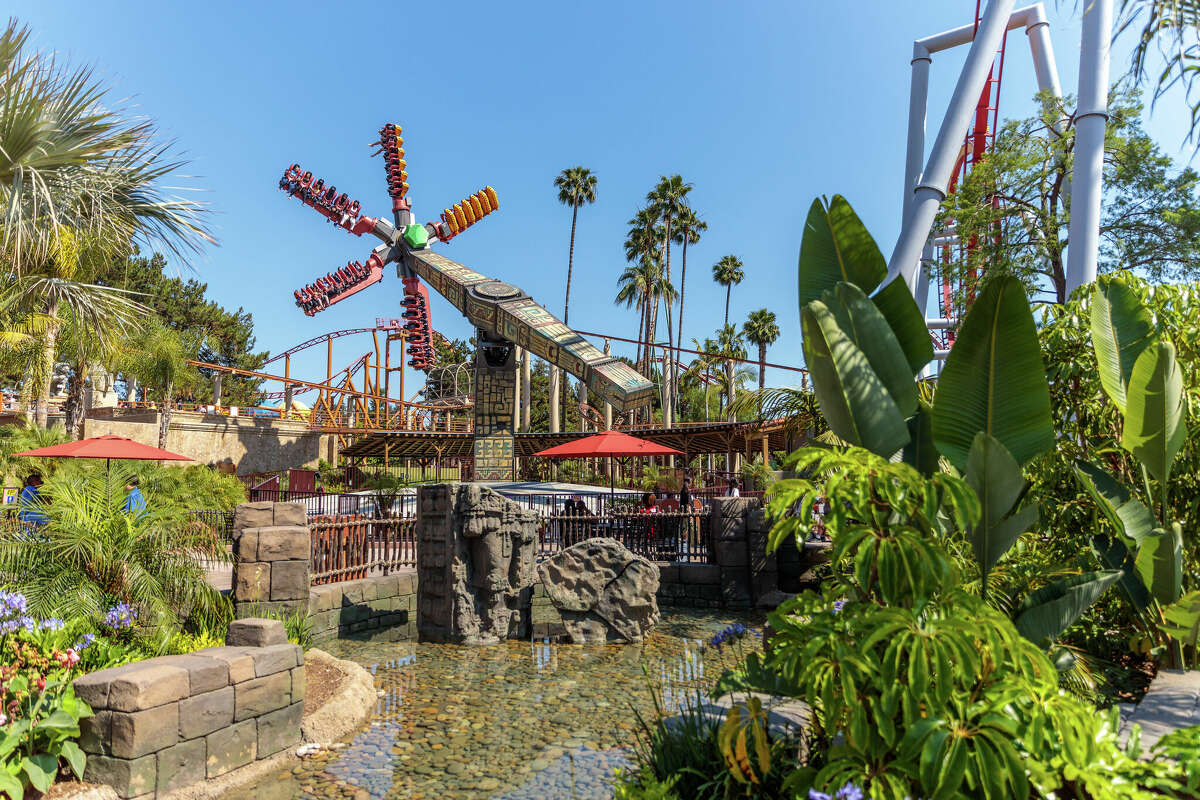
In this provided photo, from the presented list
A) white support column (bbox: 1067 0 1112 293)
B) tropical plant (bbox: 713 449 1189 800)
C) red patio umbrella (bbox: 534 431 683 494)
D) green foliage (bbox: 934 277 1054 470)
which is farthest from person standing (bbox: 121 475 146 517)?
white support column (bbox: 1067 0 1112 293)

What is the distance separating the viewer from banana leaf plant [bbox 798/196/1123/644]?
3.12 m

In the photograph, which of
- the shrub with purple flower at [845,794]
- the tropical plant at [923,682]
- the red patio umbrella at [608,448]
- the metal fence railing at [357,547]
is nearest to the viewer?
the shrub with purple flower at [845,794]

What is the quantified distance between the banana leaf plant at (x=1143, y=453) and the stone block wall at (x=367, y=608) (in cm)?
776

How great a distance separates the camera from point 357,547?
33.5 ft

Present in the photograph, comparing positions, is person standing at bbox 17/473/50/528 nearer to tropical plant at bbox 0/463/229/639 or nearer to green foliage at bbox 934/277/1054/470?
tropical plant at bbox 0/463/229/639

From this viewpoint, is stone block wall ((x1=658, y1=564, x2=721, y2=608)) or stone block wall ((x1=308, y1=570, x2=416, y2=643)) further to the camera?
stone block wall ((x1=658, y1=564, x2=721, y2=608))

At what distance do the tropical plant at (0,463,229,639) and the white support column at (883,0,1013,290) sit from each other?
35.4ft

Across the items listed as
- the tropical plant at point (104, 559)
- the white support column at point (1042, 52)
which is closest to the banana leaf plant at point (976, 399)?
the tropical plant at point (104, 559)

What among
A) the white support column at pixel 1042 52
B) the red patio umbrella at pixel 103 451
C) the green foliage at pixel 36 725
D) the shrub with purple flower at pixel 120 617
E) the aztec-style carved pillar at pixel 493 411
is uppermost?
the white support column at pixel 1042 52

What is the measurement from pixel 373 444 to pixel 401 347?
17.1m

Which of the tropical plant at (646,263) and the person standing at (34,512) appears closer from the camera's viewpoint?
the person standing at (34,512)

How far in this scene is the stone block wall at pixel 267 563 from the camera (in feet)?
25.3

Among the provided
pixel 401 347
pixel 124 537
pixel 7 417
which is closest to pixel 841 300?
pixel 124 537

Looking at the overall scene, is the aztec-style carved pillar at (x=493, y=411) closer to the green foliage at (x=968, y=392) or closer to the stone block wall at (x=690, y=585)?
the stone block wall at (x=690, y=585)
